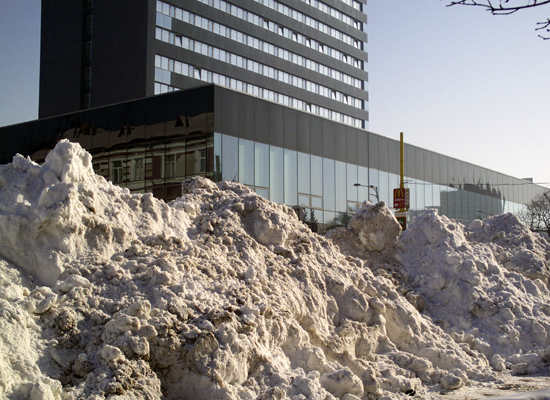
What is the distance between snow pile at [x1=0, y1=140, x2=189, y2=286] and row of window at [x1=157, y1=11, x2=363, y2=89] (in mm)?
42848

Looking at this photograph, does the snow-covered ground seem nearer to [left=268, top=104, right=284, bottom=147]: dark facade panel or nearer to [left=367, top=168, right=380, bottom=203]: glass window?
[left=268, top=104, right=284, bottom=147]: dark facade panel

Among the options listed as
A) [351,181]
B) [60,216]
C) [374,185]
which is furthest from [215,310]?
[374,185]

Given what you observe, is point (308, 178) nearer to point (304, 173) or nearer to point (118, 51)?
point (304, 173)

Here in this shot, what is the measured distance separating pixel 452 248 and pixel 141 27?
132ft

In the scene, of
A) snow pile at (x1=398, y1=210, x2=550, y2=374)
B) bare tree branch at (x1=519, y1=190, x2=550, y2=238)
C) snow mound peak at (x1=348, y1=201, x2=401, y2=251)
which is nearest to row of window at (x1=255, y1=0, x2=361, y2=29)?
bare tree branch at (x1=519, y1=190, x2=550, y2=238)

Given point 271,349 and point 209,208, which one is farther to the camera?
point 209,208

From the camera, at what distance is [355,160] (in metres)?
29.8

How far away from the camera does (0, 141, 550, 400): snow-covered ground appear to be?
19.0 ft

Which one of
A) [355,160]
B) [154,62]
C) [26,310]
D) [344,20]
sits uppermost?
[344,20]

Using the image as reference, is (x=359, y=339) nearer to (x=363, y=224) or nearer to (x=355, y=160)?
(x=363, y=224)

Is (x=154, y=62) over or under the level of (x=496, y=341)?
over

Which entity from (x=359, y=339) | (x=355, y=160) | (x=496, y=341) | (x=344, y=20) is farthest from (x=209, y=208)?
(x=344, y=20)

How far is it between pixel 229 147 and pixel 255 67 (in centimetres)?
3487

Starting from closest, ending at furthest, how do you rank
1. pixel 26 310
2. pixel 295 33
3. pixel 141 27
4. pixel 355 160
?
pixel 26 310
pixel 355 160
pixel 141 27
pixel 295 33
